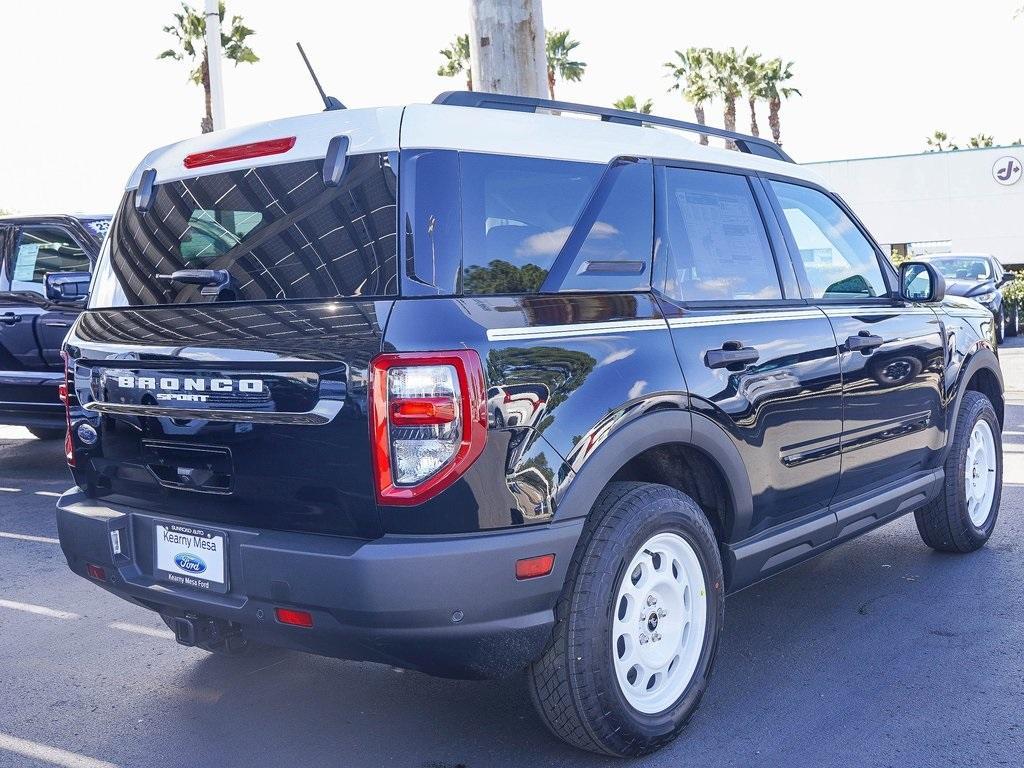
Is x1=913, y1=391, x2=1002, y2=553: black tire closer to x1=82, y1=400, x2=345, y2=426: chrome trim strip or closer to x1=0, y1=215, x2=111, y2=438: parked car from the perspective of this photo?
x1=82, y1=400, x2=345, y2=426: chrome trim strip

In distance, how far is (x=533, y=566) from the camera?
2.97 metres

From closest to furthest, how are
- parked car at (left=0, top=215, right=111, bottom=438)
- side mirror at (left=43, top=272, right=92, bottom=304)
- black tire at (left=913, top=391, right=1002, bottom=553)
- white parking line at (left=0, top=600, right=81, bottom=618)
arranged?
1. white parking line at (left=0, top=600, right=81, bottom=618)
2. black tire at (left=913, top=391, right=1002, bottom=553)
3. side mirror at (left=43, top=272, right=92, bottom=304)
4. parked car at (left=0, top=215, right=111, bottom=438)

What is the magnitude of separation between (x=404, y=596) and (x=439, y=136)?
127 centimetres

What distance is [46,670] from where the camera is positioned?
428cm

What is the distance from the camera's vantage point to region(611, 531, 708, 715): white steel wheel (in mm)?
3334

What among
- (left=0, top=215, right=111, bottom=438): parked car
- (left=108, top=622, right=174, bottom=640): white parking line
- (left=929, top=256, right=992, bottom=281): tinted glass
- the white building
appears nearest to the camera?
(left=108, top=622, right=174, bottom=640): white parking line

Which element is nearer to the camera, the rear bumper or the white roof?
the rear bumper

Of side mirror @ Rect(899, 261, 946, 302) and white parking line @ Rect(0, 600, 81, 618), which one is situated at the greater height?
side mirror @ Rect(899, 261, 946, 302)

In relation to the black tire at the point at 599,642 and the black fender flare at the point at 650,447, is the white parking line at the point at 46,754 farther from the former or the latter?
the black fender flare at the point at 650,447

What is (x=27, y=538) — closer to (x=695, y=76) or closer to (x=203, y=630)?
(x=203, y=630)

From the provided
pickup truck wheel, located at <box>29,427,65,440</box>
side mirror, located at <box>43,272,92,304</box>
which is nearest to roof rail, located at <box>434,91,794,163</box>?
side mirror, located at <box>43,272,92,304</box>

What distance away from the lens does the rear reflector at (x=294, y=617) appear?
297cm

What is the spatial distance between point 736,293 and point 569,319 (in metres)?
1.00

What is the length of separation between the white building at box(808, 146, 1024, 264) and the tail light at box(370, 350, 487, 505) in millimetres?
31967
